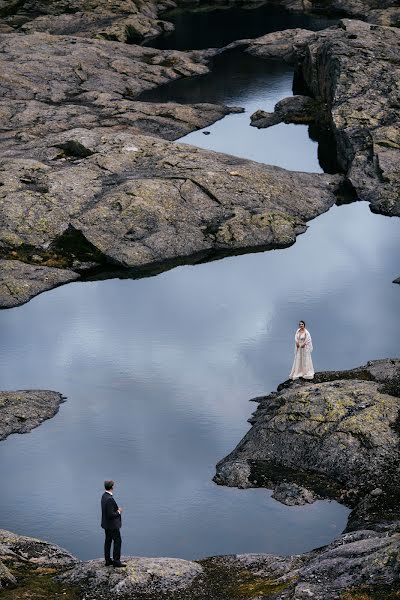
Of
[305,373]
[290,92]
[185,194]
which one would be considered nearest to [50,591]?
[305,373]

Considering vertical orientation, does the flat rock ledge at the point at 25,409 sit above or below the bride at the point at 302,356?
below

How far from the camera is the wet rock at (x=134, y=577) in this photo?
1455 inches

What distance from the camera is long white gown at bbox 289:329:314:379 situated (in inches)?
2176

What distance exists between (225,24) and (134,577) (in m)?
124

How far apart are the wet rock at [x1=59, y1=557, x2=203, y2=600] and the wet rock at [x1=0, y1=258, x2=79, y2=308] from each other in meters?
31.5

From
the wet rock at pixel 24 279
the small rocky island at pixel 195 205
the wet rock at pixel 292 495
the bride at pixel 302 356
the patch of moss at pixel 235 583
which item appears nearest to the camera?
the patch of moss at pixel 235 583

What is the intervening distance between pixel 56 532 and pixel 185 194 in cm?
3844

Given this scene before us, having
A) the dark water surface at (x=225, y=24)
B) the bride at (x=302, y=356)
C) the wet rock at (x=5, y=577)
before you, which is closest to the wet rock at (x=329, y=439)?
the bride at (x=302, y=356)

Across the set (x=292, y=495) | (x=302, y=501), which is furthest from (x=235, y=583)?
(x=292, y=495)

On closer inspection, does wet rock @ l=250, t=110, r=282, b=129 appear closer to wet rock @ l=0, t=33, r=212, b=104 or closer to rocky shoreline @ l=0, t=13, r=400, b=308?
rocky shoreline @ l=0, t=13, r=400, b=308

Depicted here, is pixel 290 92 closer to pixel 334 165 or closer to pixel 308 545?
pixel 334 165

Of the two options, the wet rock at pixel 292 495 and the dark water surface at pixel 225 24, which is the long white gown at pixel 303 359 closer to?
the wet rock at pixel 292 495

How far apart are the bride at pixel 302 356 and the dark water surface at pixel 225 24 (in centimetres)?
8779

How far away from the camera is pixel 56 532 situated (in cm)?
4469
